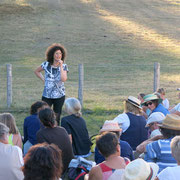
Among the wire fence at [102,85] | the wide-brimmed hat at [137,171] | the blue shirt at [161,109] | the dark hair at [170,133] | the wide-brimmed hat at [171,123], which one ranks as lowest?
the wire fence at [102,85]

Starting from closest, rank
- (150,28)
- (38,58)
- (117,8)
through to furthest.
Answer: (38,58), (150,28), (117,8)

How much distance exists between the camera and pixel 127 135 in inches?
247

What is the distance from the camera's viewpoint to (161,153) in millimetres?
4617

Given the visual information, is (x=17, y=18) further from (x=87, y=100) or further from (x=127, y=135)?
(x=127, y=135)

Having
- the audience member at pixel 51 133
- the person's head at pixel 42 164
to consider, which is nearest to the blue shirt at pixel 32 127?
the audience member at pixel 51 133

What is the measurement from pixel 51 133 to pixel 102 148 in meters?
1.55

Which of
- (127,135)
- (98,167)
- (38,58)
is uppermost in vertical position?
(98,167)

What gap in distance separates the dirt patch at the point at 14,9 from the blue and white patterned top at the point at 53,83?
28.8m

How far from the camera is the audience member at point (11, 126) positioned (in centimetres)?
550

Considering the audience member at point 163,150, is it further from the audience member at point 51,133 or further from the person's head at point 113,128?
the audience member at point 51,133

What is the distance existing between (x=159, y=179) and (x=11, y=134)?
2.58 metres

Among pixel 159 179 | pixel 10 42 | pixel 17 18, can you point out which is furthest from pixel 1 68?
pixel 159 179

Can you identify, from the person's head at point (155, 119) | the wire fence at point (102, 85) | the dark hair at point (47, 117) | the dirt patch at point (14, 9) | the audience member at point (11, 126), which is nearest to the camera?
the audience member at point (11, 126)

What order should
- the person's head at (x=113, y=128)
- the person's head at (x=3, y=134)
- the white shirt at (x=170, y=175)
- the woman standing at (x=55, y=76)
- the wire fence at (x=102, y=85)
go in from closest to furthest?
the white shirt at (x=170, y=175)
the person's head at (x=3, y=134)
the person's head at (x=113, y=128)
the woman standing at (x=55, y=76)
the wire fence at (x=102, y=85)
